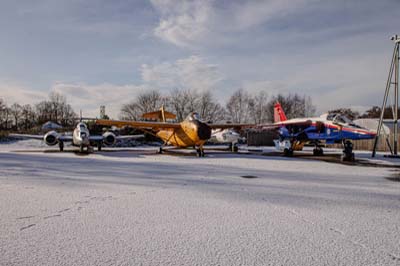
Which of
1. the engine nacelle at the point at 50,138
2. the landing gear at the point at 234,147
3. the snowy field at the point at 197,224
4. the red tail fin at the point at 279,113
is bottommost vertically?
the snowy field at the point at 197,224

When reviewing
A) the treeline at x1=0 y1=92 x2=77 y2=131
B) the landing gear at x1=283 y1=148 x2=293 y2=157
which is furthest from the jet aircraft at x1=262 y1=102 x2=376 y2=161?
the treeline at x1=0 y1=92 x2=77 y2=131

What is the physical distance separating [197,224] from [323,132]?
1524 centimetres

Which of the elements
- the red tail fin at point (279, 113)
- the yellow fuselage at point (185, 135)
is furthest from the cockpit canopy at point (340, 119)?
the yellow fuselage at point (185, 135)

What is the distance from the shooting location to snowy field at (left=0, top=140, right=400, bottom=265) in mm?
2631

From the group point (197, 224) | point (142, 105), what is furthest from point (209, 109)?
point (197, 224)

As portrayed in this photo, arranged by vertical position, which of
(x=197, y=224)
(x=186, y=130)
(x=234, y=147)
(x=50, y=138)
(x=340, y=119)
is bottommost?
(x=197, y=224)

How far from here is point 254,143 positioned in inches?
1518

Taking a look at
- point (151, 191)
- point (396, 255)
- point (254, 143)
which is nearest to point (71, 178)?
point (151, 191)

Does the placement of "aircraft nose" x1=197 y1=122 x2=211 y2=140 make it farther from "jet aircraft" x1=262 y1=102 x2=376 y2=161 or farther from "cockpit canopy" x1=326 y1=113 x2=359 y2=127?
"cockpit canopy" x1=326 y1=113 x2=359 y2=127

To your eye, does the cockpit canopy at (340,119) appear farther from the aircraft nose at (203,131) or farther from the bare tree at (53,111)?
the bare tree at (53,111)

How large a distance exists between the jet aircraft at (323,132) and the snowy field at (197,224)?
9189 mm

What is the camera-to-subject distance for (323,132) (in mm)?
16688

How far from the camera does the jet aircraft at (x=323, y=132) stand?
14.6 metres

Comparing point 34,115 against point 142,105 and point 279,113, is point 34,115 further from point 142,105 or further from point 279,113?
point 279,113
